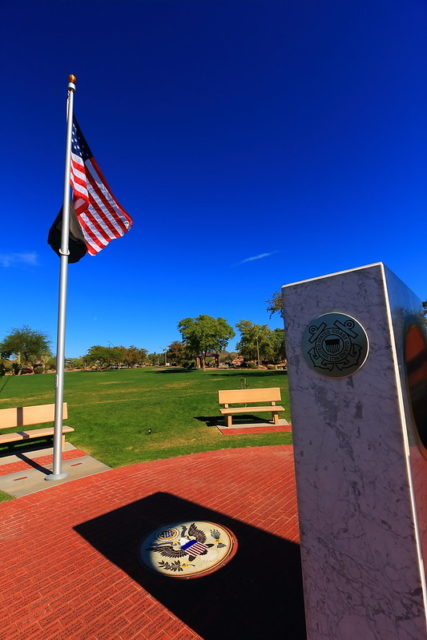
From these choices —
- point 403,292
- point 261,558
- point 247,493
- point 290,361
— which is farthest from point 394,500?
point 247,493

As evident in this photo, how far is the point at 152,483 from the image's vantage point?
5.11 meters

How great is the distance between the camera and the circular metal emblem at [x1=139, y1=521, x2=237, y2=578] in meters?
3.00

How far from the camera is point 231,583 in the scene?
2.77 metres

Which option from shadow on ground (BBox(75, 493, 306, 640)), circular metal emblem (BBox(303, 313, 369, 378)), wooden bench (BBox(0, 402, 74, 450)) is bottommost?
shadow on ground (BBox(75, 493, 306, 640))

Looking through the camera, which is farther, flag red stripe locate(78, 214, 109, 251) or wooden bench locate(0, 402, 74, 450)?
wooden bench locate(0, 402, 74, 450)

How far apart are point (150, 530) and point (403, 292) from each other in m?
3.84

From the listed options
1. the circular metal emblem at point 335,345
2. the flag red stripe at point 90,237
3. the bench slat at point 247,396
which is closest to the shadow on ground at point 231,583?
the circular metal emblem at point 335,345

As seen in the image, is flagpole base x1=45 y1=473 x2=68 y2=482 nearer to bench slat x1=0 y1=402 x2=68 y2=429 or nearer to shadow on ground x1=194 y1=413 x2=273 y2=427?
bench slat x1=0 y1=402 x2=68 y2=429

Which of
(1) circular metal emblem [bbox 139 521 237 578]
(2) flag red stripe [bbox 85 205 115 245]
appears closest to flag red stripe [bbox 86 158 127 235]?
(2) flag red stripe [bbox 85 205 115 245]

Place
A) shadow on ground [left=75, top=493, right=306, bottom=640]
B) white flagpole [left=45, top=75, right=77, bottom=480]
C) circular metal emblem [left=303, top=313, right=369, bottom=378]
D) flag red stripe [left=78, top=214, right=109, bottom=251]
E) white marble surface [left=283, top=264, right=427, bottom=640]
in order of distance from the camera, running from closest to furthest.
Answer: white marble surface [left=283, top=264, right=427, bottom=640] → circular metal emblem [left=303, top=313, right=369, bottom=378] → shadow on ground [left=75, top=493, right=306, bottom=640] → white flagpole [left=45, top=75, right=77, bottom=480] → flag red stripe [left=78, top=214, right=109, bottom=251]

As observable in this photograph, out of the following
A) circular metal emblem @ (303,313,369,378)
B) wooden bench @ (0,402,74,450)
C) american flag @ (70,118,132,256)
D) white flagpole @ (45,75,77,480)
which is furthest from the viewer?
wooden bench @ (0,402,74,450)

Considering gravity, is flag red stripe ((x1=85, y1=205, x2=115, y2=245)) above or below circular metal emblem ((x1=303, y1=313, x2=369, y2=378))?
above

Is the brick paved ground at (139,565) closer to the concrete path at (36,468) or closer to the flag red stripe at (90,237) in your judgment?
the concrete path at (36,468)

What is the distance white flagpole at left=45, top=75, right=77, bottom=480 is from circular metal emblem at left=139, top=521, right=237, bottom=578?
283cm
